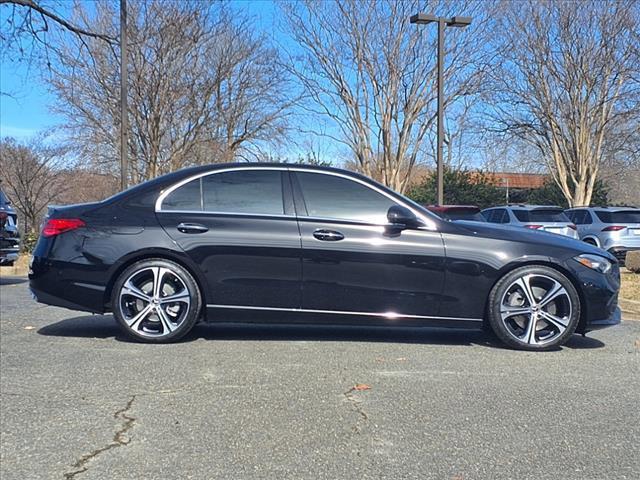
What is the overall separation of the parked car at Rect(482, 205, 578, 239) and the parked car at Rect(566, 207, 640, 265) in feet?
4.48

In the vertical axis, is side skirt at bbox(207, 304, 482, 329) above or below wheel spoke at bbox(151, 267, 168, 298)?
below

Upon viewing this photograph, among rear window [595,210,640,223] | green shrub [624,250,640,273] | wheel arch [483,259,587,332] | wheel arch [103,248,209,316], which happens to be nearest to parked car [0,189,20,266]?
wheel arch [103,248,209,316]

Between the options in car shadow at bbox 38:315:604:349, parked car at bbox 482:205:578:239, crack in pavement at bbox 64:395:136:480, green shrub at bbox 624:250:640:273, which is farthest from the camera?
parked car at bbox 482:205:578:239

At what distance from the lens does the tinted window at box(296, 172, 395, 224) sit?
5.29 metres

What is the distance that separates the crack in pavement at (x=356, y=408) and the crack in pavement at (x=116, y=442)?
1206mm

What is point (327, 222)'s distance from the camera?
523cm

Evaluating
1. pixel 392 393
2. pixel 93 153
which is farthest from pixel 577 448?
pixel 93 153

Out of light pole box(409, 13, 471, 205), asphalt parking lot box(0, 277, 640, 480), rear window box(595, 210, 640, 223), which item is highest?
light pole box(409, 13, 471, 205)

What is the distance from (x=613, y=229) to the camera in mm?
15227

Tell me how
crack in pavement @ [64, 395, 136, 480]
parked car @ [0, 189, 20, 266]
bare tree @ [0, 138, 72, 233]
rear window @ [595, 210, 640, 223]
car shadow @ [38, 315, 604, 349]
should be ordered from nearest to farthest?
crack in pavement @ [64, 395, 136, 480] → car shadow @ [38, 315, 604, 349] → parked car @ [0, 189, 20, 266] → rear window @ [595, 210, 640, 223] → bare tree @ [0, 138, 72, 233]

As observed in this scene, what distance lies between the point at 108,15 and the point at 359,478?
21.2 metres

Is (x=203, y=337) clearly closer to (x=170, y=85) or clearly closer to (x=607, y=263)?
(x=607, y=263)

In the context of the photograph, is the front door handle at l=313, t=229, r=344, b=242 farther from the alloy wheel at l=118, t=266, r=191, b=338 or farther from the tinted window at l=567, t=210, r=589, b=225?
the tinted window at l=567, t=210, r=589, b=225

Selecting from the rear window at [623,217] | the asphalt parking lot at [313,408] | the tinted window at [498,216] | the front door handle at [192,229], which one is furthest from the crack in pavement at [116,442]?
the rear window at [623,217]
